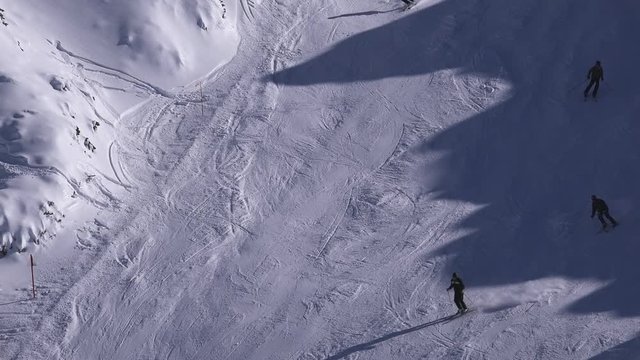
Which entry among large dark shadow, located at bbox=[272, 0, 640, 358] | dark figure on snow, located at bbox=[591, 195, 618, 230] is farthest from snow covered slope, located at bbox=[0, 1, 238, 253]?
dark figure on snow, located at bbox=[591, 195, 618, 230]

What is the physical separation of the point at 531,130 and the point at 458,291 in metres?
7.41

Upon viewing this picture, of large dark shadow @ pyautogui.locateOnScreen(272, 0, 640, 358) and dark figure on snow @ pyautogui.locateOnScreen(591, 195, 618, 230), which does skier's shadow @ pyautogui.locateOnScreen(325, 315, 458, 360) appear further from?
dark figure on snow @ pyautogui.locateOnScreen(591, 195, 618, 230)

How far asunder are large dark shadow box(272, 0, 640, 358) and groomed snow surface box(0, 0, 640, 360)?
0.06 meters

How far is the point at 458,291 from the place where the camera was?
2766 cm

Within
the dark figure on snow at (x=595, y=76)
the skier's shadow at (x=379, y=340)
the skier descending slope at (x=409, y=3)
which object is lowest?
the skier's shadow at (x=379, y=340)

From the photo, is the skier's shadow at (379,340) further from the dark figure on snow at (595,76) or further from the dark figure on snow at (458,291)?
the dark figure on snow at (595,76)

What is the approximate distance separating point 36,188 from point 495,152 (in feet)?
40.7

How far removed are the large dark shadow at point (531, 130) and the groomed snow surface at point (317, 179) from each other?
60 millimetres

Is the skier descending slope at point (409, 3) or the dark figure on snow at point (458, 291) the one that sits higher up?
the skier descending slope at point (409, 3)

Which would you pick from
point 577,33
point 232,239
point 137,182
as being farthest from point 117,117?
point 577,33

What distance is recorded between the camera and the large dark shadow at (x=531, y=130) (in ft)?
97.1

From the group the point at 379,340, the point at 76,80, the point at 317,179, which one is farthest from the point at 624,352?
the point at 76,80

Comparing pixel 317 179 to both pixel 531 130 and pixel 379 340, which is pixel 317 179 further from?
pixel 531 130

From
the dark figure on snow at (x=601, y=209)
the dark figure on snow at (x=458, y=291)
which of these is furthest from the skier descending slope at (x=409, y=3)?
the dark figure on snow at (x=458, y=291)
